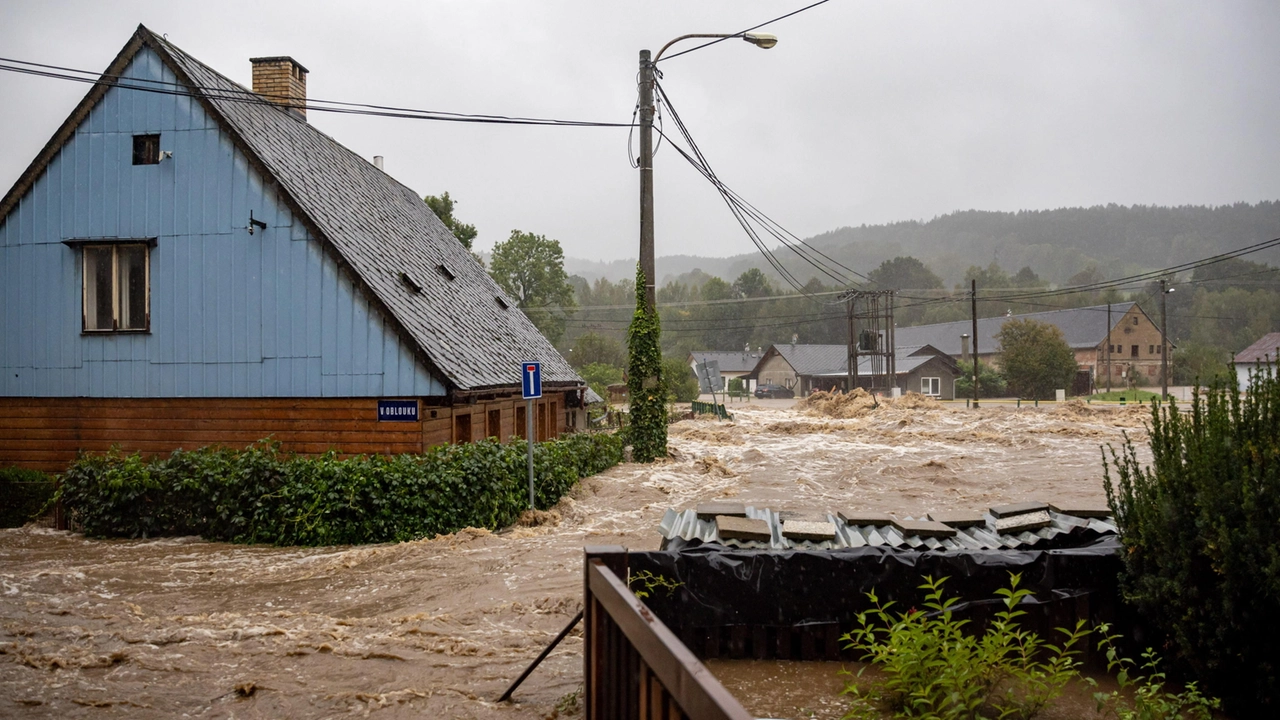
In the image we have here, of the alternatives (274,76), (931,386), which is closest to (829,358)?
(931,386)

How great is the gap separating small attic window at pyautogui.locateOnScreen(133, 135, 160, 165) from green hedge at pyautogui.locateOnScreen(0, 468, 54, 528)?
6.28 meters

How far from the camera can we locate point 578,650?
661 cm

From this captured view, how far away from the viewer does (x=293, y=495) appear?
1241 centimetres

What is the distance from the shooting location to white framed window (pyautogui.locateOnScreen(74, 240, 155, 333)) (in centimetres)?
1562

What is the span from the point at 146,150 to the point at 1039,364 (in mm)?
60490

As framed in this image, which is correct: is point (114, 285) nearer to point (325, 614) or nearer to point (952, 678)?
point (325, 614)

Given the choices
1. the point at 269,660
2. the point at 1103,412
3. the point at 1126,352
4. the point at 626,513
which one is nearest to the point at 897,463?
the point at 626,513

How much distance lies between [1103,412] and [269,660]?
139 ft

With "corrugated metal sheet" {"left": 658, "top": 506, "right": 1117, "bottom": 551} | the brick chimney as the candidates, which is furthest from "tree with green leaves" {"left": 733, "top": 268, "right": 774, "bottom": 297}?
"corrugated metal sheet" {"left": 658, "top": 506, "right": 1117, "bottom": 551}

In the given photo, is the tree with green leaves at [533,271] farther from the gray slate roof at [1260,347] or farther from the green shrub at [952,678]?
the green shrub at [952,678]

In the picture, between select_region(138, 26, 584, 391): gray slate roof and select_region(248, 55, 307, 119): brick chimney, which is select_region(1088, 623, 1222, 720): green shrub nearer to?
select_region(138, 26, 584, 391): gray slate roof

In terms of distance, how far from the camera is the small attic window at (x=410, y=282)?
1724 cm

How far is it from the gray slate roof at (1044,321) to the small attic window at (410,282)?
60258 millimetres

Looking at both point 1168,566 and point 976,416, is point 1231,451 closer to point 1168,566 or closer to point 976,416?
point 1168,566
